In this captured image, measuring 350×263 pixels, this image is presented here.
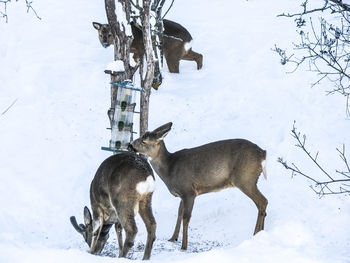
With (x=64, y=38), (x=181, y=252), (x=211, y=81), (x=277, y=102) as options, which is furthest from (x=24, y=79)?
(x=181, y=252)

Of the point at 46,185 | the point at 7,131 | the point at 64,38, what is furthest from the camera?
the point at 64,38

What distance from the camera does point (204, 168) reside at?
371 inches

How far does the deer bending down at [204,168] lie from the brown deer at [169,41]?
5.75 meters

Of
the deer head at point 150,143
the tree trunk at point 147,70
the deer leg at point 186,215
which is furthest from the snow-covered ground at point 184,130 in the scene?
the tree trunk at point 147,70

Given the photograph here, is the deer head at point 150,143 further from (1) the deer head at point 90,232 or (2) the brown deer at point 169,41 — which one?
(2) the brown deer at point 169,41

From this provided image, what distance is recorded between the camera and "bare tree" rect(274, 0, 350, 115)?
6909 millimetres

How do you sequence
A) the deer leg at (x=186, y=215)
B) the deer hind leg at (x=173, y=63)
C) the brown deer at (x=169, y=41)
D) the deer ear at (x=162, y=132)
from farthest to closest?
the deer hind leg at (x=173, y=63) → the brown deer at (x=169, y=41) → the deer ear at (x=162, y=132) → the deer leg at (x=186, y=215)

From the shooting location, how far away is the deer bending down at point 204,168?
9164 mm

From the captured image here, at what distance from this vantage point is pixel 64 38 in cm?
1805

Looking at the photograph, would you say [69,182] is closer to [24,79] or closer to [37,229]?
[37,229]

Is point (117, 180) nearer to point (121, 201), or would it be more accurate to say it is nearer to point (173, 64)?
point (121, 201)

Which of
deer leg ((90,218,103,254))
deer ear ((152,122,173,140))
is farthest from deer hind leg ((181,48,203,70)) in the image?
deer leg ((90,218,103,254))

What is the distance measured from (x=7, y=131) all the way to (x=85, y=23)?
7028 mm

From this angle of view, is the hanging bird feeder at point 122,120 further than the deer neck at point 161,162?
No
